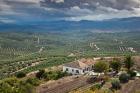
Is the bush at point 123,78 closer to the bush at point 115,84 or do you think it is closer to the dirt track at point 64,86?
the bush at point 115,84

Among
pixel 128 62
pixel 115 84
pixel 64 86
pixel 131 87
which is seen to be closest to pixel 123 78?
pixel 131 87

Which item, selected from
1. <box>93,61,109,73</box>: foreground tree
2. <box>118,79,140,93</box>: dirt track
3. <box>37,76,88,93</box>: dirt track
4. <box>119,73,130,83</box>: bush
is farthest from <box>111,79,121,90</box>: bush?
<box>93,61,109,73</box>: foreground tree

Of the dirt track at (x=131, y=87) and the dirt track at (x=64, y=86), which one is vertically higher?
the dirt track at (x=131, y=87)

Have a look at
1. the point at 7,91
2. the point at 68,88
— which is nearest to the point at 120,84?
the point at 68,88

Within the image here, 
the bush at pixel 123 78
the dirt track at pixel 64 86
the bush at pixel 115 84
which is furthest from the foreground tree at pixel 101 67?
the bush at pixel 115 84

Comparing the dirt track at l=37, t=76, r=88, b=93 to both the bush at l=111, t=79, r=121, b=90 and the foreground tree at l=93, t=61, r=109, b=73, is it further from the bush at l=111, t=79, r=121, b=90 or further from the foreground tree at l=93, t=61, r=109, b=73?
the bush at l=111, t=79, r=121, b=90

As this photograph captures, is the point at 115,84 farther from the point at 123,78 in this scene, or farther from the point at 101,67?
the point at 101,67

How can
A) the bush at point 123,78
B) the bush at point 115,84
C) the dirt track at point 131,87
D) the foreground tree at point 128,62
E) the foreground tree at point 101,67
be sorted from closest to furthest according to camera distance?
1. the dirt track at point 131,87
2. the bush at point 115,84
3. the bush at point 123,78
4. the foreground tree at point 128,62
5. the foreground tree at point 101,67

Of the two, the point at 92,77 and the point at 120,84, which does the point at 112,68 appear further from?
the point at 120,84
